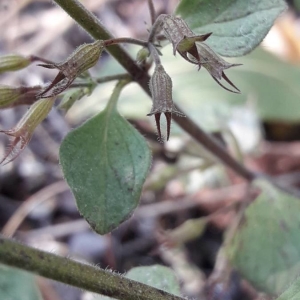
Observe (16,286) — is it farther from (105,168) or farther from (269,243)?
(269,243)

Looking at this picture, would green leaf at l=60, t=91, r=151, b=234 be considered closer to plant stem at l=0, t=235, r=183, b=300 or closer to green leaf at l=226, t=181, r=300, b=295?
plant stem at l=0, t=235, r=183, b=300

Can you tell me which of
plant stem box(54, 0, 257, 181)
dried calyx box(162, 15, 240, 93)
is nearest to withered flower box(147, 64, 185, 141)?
dried calyx box(162, 15, 240, 93)

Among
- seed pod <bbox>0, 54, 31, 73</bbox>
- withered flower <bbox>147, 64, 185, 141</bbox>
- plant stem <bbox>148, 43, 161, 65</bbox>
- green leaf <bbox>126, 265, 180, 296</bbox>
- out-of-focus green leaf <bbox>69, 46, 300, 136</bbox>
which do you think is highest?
seed pod <bbox>0, 54, 31, 73</bbox>

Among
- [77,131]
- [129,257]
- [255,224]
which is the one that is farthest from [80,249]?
[77,131]

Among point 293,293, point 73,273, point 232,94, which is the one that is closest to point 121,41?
point 73,273

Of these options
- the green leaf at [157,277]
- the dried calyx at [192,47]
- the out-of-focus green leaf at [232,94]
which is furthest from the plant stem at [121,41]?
the out-of-focus green leaf at [232,94]

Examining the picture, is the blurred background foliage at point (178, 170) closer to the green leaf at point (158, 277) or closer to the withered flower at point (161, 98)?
the green leaf at point (158, 277)

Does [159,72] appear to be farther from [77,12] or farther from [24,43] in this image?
[24,43]
